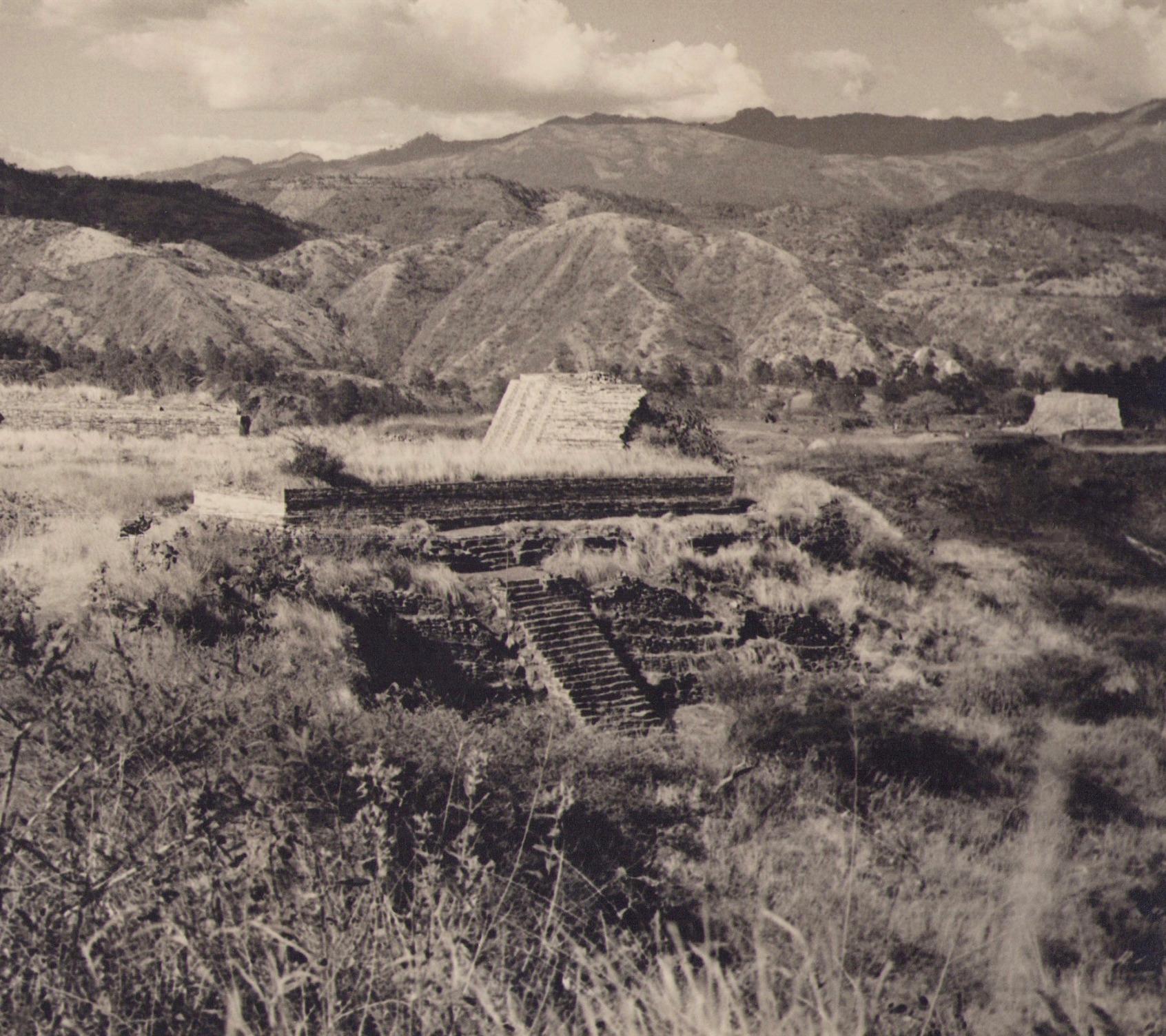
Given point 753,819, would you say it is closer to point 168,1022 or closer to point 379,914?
point 379,914

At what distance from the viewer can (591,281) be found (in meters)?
70.2

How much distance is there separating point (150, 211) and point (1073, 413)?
70.4 metres

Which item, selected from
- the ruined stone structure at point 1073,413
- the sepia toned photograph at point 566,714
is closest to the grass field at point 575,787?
the sepia toned photograph at point 566,714

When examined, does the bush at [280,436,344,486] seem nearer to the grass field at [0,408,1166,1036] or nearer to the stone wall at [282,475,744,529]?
the grass field at [0,408,1166,1036]

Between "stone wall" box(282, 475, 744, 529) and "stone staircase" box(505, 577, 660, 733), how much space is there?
5.62 ft

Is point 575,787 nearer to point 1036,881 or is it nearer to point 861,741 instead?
point 1036,881

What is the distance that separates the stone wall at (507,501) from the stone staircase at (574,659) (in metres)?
1.71

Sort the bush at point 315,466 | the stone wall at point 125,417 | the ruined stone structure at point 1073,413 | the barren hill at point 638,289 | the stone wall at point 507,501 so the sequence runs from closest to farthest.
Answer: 1. the stone wall at point 507,501
2. the bush at point 315,466
3. the stone wall at point 125,417
4. the ruined stone structure at point 1073,413
5. the barren hill at point 638,289

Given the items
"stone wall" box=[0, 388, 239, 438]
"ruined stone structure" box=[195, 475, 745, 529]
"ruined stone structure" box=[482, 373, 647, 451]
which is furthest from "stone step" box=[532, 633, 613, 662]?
"stone wall" box=[0, 388, 239, 438]

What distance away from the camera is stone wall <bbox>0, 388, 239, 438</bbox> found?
70.4 feet

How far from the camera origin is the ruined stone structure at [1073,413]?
3328 cm

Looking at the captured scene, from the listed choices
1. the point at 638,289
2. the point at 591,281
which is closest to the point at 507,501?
the point at 638,289

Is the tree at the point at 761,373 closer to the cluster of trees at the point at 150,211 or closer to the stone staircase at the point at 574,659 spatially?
the cluster of trees at the point at 150,211

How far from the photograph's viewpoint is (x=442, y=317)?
2874 inches
